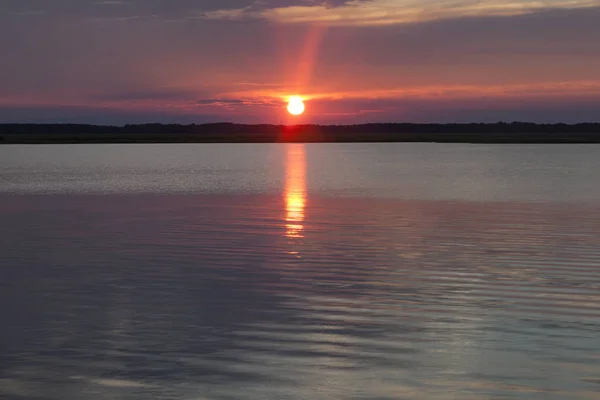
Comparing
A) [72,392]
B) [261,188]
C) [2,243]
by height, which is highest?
[261,188]

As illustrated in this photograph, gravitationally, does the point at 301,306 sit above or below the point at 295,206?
below

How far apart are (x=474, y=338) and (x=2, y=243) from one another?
571 inches

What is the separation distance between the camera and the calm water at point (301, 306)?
9547mm

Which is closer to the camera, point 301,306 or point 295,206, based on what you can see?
point 301,306

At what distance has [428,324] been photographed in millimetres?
12312

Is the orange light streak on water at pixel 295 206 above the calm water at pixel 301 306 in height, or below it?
above

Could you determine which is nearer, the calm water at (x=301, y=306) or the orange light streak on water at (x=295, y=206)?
the calm water at (x=301, y=306)

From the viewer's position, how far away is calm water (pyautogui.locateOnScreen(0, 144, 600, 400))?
31.3 ft

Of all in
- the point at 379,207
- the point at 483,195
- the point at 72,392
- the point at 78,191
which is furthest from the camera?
the point at 78,191

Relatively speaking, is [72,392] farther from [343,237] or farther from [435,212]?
[435,212]

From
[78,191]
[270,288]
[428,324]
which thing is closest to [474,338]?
[428,324]

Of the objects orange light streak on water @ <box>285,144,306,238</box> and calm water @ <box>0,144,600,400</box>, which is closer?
calm water @ <box>0,144,600,400</box>

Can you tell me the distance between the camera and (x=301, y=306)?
1373cm

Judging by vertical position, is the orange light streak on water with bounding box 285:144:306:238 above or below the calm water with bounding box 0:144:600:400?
above
